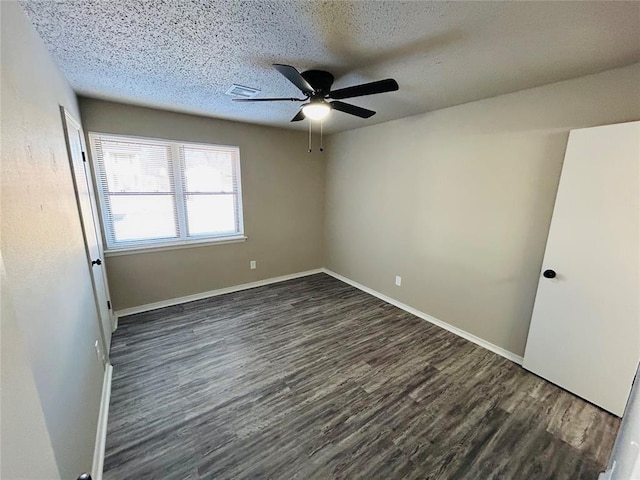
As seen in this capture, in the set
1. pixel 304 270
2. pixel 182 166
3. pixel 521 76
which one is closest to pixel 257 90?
pixel 182 166

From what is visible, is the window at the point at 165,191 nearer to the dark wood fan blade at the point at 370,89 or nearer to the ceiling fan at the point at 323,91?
the ceiling fan at the point at 323,91

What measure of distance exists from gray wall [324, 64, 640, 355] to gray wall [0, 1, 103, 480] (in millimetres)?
3116

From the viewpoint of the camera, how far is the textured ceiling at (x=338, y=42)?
1271 millimetres

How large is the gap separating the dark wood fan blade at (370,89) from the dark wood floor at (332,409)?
7.41 ft

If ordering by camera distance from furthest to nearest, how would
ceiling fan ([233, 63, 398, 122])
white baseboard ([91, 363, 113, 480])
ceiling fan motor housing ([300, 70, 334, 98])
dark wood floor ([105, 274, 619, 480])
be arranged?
ceiling fan motor housing ([300, 70, 334, 98])
ceiling fan ([233, 63, 398, 122])
dark wood floor ([105, 274, 619, 480])
white baseboard ([91, 363, 113, 480])

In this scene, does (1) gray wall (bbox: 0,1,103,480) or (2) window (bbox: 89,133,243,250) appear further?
(2) window (bbox: 89,133,243,250)

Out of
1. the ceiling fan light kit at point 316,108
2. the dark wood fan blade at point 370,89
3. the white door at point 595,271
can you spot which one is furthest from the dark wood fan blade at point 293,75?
the white door at point 595,271

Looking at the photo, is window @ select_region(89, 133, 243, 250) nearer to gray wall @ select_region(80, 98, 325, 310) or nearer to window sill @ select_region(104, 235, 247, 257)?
window sill @ select_region(104, 235, 247, 257)

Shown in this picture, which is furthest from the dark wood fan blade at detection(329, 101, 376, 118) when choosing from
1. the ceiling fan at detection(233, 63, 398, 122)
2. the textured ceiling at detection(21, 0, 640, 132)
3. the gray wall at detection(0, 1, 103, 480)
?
the gray wall at detection(0, 1, 103, 480)

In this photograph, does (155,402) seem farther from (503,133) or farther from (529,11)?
(503,133)

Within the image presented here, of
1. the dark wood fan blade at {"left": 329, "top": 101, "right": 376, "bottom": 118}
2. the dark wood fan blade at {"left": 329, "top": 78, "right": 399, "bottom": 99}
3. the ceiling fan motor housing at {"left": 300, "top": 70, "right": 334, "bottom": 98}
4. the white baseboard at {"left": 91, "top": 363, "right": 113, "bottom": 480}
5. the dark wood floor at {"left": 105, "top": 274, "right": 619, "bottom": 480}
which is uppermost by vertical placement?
the ceiling fan motor housing at {"left": 300, "top": 70, "right": 334, "bottom": 98}

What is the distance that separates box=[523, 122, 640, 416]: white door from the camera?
70.8 inches

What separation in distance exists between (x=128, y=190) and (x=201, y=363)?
2.17 meters

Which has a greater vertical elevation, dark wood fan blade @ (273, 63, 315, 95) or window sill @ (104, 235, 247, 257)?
dark wood fan blade @ (273, 63, 315, 95)
